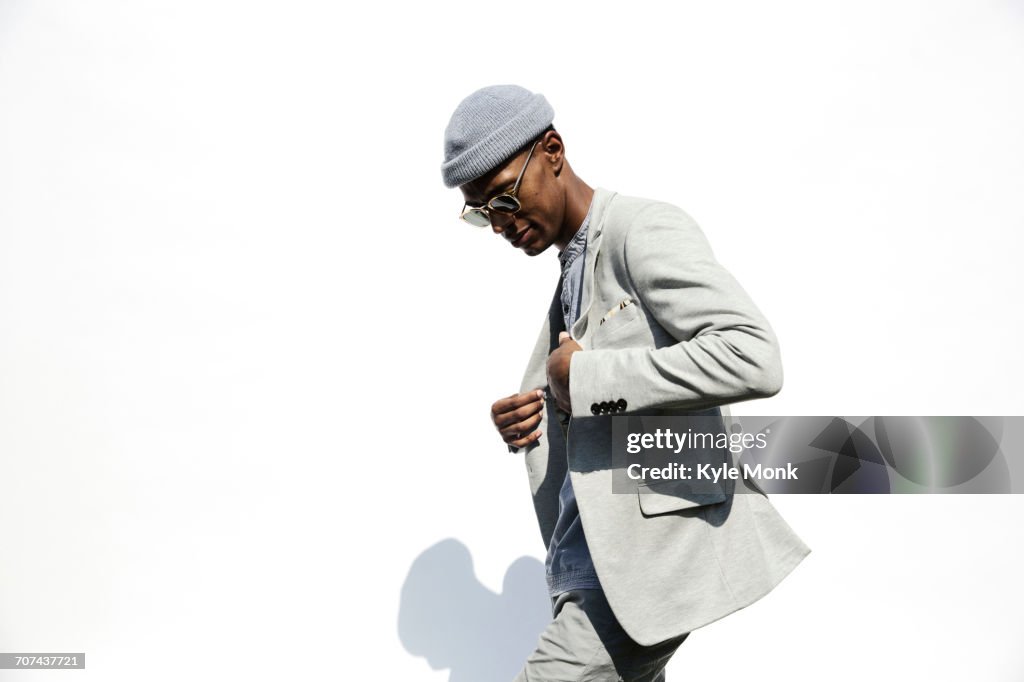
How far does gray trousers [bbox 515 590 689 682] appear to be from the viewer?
1.72m

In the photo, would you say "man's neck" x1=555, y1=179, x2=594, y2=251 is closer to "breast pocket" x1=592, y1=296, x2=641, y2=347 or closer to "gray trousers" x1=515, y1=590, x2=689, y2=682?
"breast pocket" x1=592, y1=296, x2=641, y2=347

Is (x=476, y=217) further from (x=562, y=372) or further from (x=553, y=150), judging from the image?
(x=562, y=372)

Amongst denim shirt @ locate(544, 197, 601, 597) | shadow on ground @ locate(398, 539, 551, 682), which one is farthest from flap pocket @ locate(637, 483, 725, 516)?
shadow on ground @ locate(398, 539, 551, 682)

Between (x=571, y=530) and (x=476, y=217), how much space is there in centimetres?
78

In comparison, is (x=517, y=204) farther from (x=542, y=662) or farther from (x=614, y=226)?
(x=542, y=662)

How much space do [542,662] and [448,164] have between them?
1126mm

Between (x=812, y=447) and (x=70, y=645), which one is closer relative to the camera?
(x=812, y=447)

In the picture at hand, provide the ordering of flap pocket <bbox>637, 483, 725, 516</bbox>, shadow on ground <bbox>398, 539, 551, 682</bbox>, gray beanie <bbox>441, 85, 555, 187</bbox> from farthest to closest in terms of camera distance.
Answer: shadow on ground <bbox>398, 539, 551, 682</bbox> → gray beanie <bbox>441, 85, 555, 187</bbox> → flap pocket <bbox>637, 483, 725, 516</bbox>

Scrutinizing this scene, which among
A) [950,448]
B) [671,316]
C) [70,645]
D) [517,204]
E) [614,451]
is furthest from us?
[70,645]

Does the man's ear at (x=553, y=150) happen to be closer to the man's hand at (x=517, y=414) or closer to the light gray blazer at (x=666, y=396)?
the light gray blazer at (x=666, y=396)

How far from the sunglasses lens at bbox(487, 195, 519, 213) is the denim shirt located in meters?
0.16

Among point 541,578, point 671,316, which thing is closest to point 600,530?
point 671,316

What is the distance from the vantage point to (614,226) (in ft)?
5.94

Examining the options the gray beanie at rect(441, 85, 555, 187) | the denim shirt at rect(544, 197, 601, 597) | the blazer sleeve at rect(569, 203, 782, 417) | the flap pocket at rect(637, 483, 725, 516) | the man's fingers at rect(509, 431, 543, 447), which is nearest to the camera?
the blazer sleeve at rect(569, 203, 782, 417)
